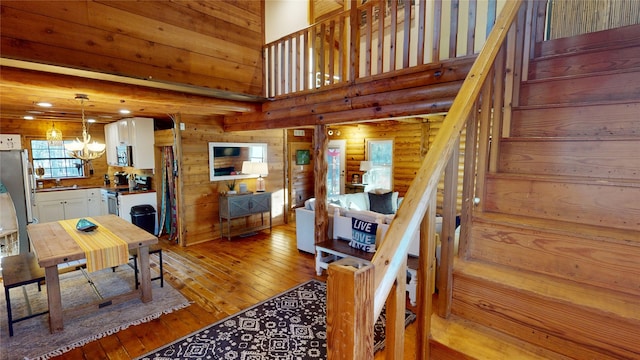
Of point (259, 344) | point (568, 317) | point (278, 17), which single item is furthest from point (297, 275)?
point (278, 17)


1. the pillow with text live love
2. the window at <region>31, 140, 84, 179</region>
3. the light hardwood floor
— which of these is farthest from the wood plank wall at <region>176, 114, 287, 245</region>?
the window at <region>31, 140, 84, 179</region>

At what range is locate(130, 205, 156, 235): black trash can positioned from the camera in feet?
18.5

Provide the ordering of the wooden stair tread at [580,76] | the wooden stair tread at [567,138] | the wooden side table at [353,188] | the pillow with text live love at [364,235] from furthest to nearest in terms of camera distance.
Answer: the wooden side table at [353,188] → the pillow with text live love at [364,235] → the wooden stair tread at [580,76] → the wooden stair tread at [567,138]

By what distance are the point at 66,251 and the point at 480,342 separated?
3.29 metres

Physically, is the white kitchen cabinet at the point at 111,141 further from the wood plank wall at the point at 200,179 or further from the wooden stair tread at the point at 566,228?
the wooden stair tread at the point at 566,228

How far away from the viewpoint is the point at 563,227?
1337mm

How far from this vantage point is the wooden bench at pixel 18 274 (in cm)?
269

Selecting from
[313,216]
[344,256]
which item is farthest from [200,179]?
[344,256]

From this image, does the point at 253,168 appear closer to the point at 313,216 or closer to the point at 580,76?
the point at 313,216

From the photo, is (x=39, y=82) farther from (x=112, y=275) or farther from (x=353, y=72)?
(x=353, y=72)

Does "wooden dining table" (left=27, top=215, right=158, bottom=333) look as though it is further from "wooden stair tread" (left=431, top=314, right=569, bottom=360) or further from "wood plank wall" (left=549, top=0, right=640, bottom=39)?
"wood plank wall" (left=549, top=0, right=640, bottom=39)

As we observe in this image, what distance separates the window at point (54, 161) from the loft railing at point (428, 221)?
8064 millimetres

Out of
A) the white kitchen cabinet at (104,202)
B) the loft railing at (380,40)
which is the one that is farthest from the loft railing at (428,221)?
the white kitchen cabinet at (104,202)

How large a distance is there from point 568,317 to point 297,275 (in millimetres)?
3304
